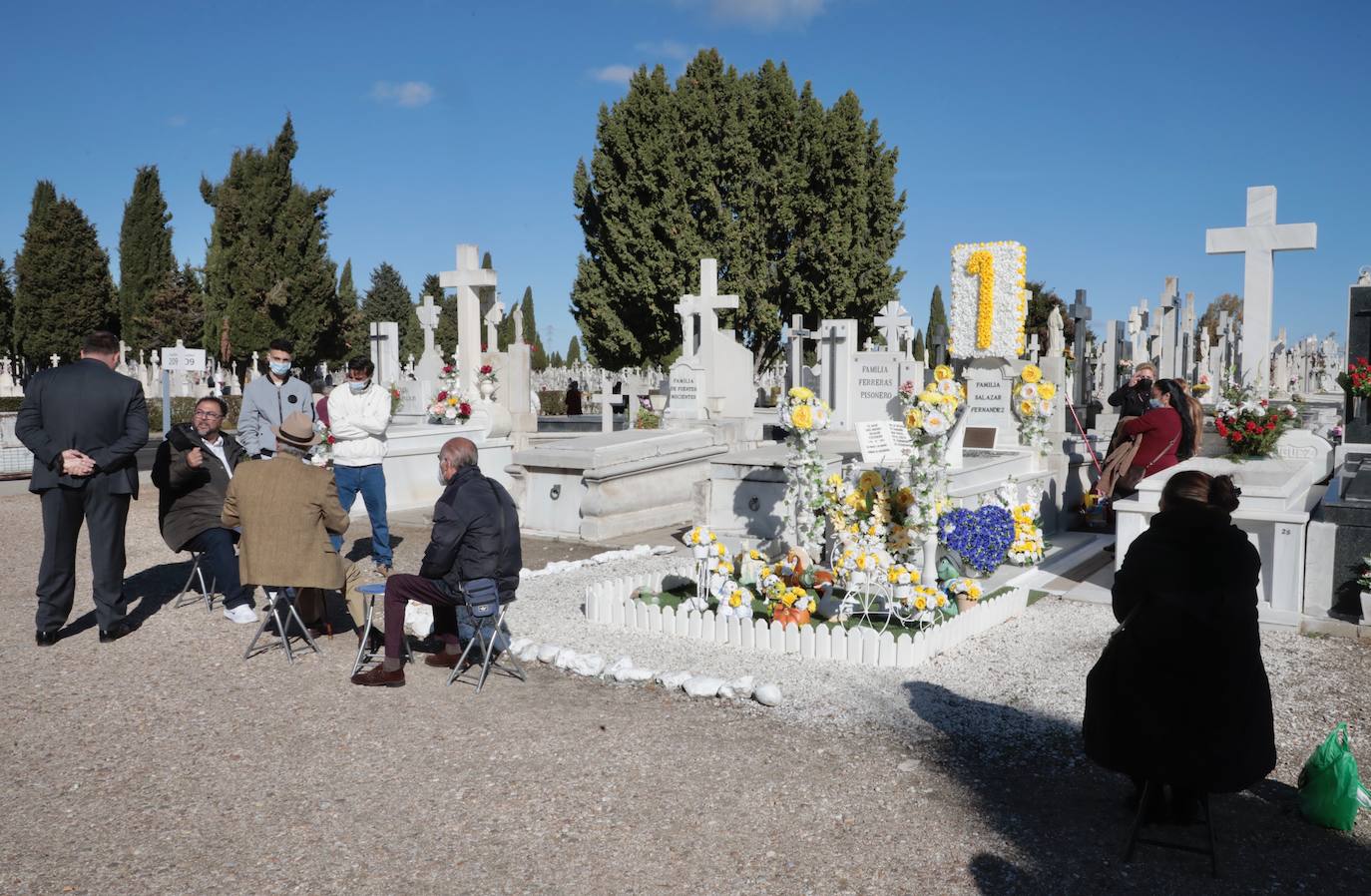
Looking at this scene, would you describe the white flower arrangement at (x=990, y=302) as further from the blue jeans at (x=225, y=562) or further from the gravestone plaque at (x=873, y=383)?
the blue jeans at (x=225, y=562)

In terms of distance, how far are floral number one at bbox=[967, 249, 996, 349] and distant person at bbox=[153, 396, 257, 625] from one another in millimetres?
8312

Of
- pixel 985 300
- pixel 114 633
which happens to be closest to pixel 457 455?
pixel 114 633

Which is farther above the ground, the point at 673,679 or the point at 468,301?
the point at 468,301

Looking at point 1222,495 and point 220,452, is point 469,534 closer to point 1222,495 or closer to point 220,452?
point 220,452

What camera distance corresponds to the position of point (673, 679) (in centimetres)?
527

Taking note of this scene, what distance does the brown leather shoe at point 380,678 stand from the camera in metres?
5.17

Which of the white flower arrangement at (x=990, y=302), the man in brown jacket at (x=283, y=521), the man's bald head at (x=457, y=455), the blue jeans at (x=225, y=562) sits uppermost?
the white flower arrangement at (x=990, y=302)

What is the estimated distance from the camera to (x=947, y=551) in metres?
7.53

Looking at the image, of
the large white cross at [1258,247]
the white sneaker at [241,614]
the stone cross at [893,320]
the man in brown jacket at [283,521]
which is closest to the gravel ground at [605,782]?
the man in brown jacket at [283,521]

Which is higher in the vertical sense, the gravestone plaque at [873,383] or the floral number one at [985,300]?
the floral number one at [985,300]

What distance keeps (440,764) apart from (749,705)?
5.12 ft

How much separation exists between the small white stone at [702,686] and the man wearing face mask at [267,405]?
441cm

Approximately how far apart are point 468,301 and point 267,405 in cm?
702

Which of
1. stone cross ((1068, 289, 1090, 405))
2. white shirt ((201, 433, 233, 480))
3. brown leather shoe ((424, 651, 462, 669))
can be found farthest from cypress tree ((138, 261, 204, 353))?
brown leather shoe ((424, 651, 462, 669))
